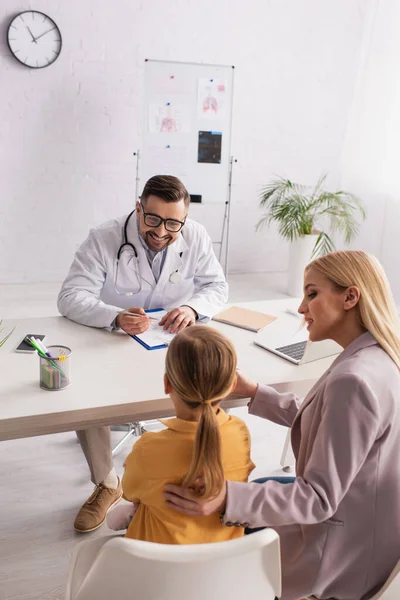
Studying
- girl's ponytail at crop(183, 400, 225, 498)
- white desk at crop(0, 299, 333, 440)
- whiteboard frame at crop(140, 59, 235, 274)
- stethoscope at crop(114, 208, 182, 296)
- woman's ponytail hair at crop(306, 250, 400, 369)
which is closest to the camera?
girl's ponytail at crop(183, 400, 225, 498)

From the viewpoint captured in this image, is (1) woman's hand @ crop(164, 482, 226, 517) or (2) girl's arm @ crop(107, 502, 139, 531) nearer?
(1) woman's hand @ crop(164, 482, 226, 517)

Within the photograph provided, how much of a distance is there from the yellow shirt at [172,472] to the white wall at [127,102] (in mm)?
3612

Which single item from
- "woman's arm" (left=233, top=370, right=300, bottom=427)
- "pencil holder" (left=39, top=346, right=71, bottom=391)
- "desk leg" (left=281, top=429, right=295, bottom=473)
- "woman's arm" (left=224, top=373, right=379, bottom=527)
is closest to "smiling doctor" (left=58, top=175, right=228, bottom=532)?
"pencil holder" (left=39, top=346, right=71, bottom=391)

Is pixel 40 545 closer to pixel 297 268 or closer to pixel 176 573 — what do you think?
pixel 176 573

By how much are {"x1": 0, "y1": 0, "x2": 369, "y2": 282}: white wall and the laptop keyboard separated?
303 centimetres

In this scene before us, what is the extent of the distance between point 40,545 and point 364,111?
4.09m

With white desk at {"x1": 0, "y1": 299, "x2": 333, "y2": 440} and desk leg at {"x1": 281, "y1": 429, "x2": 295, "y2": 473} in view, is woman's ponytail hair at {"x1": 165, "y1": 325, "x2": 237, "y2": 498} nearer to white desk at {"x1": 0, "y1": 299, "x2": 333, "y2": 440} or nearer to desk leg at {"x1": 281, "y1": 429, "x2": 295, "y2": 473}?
white desk at {"x1": 0, "y1": 299, "x2": 333, "y2": 440}

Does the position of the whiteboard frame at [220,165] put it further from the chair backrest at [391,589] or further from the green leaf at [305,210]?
the chair backrest at [391,589]

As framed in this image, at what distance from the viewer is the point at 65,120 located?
4324 mm

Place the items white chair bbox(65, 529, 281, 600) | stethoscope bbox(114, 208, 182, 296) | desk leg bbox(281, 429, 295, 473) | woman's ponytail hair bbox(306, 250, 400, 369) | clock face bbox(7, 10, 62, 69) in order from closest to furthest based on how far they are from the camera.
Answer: white chair bbox(65, 529, 281, 600)
woman's ponytail hair bbox(306, 250, 400, 369)
stethoscope bbox(114, 208, 182, 296)
desk leg bbox(281, 429, 295, 473)
clock face bbox(7, 10, 62, 69)

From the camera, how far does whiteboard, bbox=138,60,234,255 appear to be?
4328 millimetres

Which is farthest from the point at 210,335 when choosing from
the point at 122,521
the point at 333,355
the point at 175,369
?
the point at 333,355

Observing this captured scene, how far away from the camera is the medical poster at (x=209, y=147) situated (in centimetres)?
453

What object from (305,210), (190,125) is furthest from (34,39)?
(305,210)
